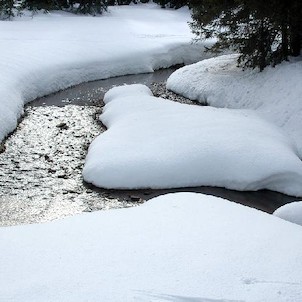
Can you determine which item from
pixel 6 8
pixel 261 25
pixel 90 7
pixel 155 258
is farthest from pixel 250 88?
pixel 90 7

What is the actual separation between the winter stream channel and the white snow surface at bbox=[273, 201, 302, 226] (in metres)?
1.35

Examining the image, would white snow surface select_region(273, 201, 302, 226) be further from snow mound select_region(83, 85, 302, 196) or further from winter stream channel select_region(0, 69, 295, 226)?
snow mound select_region(83, 85, 302, 196)

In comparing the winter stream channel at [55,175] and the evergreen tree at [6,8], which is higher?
the evergreen tree at [6,8]

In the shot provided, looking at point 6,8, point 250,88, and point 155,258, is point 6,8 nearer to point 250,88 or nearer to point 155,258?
point 250,88

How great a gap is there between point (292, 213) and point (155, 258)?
2.70 metres

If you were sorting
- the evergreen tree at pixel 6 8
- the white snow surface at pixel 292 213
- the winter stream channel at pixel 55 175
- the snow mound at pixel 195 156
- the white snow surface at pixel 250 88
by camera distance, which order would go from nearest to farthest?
1. the white snow surface at pixel 292 213
2. the winter stream channel at pixel 55 175
3. the snow mound at pixel 195 156
4. the white snow surface at pixel 250 88
5. the evergreen tree at pixel 6 8

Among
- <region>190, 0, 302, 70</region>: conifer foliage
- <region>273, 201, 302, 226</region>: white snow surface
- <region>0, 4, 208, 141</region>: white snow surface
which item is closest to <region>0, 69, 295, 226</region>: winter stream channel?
<region>0, 4, 208, 141</region>: white snow surface

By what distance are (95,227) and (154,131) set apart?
16.1 feet

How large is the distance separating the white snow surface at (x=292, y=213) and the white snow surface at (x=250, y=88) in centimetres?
356

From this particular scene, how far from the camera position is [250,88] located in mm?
13570

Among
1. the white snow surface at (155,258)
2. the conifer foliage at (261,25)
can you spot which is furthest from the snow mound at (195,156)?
the conifer foliage at (261,25)

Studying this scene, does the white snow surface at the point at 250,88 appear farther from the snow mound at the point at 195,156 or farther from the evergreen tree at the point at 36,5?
the evergreen tree at the point at 36,5

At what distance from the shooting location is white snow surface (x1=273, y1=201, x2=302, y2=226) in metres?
7.11

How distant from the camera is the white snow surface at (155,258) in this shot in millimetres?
4660
